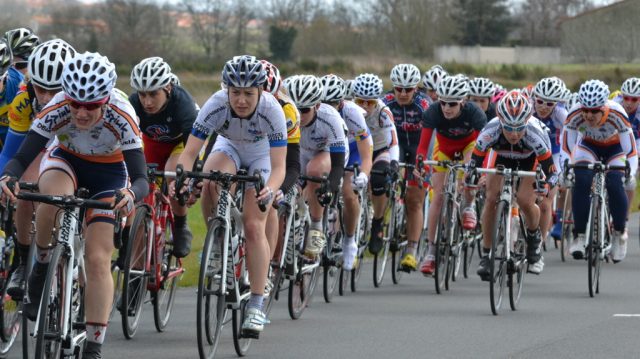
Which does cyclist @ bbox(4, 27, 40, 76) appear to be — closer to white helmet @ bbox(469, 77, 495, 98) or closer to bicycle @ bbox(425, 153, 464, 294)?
bicycle @ bbox(425, 153, 464, 294)

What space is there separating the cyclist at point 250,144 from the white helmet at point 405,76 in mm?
5715

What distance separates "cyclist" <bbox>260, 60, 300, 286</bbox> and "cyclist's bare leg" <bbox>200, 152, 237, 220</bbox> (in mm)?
423

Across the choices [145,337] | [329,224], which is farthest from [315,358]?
[329,224]

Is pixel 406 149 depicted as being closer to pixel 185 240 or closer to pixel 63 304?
pixel 185 240

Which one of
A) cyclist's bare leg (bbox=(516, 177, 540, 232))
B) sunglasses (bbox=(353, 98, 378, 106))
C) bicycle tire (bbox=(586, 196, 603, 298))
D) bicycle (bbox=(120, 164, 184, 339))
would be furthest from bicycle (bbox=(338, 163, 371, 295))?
bicycle (bbox=(120, 164, 184, 339))

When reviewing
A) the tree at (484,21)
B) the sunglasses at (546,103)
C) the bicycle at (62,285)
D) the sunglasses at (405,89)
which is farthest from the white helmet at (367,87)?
the tree at (484,21)

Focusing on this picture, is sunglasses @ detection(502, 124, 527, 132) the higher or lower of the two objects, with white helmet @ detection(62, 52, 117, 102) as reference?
lower

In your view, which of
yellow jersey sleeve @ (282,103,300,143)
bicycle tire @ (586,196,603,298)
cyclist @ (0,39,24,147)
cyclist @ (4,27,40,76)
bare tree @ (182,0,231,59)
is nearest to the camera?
cyclist @ (0,39,24,147)

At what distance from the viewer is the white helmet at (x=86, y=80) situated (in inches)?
296

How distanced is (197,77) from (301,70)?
8236 millimetres

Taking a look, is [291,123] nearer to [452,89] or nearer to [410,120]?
[452,89]

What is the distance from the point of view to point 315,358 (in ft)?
→ 30.8

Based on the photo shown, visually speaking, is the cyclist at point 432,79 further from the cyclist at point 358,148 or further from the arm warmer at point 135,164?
the arm warmer at point 135,164

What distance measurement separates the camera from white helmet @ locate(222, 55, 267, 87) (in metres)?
9.27
